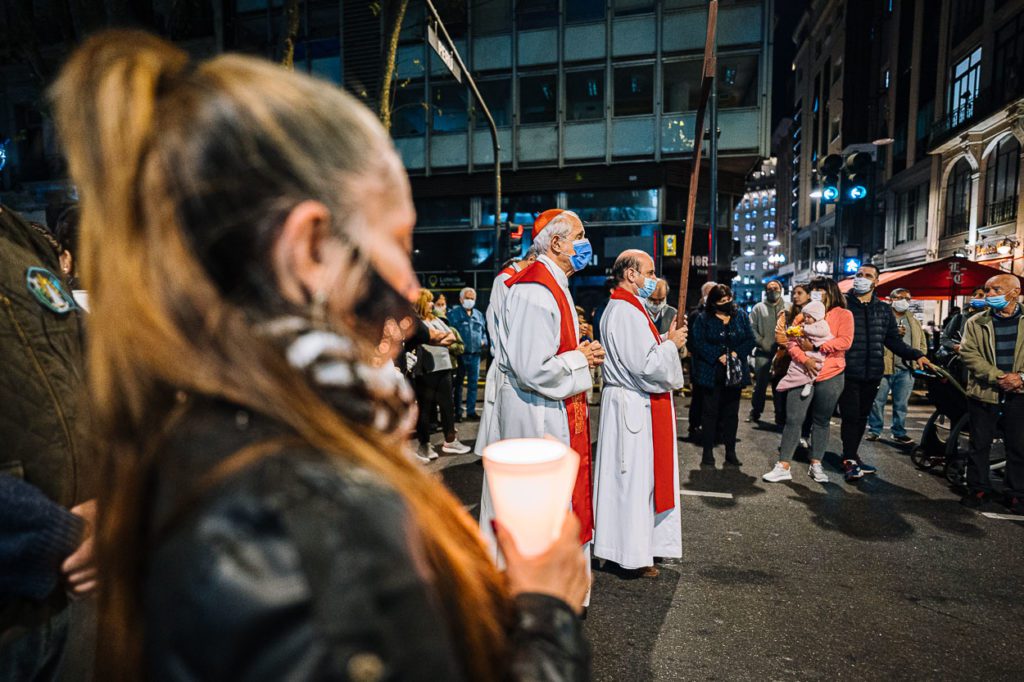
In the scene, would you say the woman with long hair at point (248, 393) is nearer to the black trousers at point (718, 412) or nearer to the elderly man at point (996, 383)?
the elderly man at point (996, 383)

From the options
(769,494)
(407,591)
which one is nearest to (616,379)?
(769,494)

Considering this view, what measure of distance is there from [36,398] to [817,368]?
246 inches

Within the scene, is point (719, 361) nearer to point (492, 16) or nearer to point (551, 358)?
point (551, 358)

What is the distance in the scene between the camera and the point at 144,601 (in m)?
0.63

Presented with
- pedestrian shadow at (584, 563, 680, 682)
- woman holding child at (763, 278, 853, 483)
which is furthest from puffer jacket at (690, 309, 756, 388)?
pedestrian shadow at (584, 563, 680, 682)

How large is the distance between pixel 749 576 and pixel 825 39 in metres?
60.8

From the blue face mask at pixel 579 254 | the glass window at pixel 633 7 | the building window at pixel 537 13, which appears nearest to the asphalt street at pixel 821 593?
the blue face mask at pixel 579 254

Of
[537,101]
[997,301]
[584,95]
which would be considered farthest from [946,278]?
[537,101]

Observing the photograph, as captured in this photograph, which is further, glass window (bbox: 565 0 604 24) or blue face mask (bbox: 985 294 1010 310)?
glass window (bbox: 565 0 604 24)

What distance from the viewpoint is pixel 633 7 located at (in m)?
19.8

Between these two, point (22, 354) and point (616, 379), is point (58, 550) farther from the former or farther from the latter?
point (616, 379)

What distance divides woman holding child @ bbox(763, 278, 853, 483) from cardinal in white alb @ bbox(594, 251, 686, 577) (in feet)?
8.70

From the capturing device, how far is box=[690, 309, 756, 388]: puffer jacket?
23.0 ft

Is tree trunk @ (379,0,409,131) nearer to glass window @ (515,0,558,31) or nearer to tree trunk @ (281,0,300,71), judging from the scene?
tree trunk @ (281,0,300,71)
